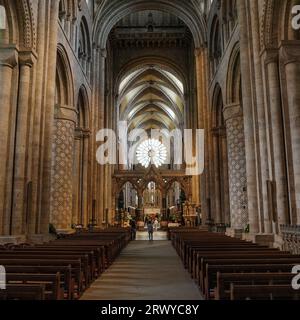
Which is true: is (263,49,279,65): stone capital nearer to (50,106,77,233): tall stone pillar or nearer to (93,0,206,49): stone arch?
(50,106,77,233): tall stone pillar

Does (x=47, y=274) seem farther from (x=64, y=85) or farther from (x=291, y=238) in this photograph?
(x=64, y=85)

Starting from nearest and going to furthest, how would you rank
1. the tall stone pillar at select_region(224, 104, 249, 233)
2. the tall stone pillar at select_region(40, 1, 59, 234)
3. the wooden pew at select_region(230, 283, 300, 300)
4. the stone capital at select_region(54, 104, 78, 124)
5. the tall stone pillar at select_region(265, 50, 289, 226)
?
the wooden pew at select_region(230, 283, 300, 300) → the tall stone pillar at select_region(265, 50, 289, 226) → the tall stone pillar at select_region(40, 1, 59, 234) → the tall stone pillar at select_region(224, 104, 249, 233) → the stone capital at select_region(54, 104, 78, 124)

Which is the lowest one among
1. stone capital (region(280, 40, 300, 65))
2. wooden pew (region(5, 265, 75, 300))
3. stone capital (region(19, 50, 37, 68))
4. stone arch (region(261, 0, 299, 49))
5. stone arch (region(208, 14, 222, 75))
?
wooden pew (region(5, 265, 75, 300))

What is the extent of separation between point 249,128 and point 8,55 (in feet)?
26.1

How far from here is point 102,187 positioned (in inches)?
909

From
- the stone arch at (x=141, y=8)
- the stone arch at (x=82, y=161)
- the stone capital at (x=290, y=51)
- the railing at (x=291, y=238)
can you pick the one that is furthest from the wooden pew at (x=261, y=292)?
the stone arch at (x=141, y=8)

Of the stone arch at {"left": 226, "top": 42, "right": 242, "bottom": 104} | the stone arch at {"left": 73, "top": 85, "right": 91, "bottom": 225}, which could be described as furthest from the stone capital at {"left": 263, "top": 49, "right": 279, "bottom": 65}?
the stone arch at {"left": 73, "top": 85, "right": 91, "bottom": 225}

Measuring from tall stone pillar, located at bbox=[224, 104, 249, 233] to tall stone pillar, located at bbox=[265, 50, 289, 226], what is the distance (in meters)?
4.99

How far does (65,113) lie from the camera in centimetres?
1616

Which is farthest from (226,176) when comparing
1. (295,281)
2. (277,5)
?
(295,281)

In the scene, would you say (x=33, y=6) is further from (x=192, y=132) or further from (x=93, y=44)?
(x=192, y=132)

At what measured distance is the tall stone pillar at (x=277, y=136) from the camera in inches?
382

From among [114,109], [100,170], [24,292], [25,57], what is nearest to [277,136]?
[25,57]

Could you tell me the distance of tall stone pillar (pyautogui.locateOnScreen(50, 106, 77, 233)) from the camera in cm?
1524
